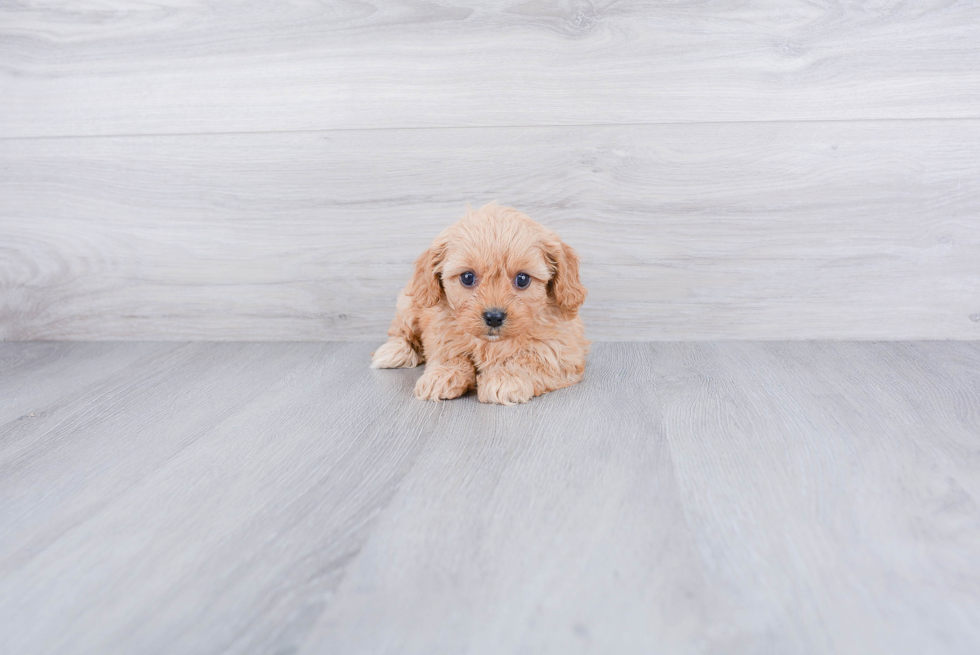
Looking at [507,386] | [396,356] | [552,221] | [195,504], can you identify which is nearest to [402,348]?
[396,356]

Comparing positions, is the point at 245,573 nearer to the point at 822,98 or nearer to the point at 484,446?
the point at 484,446

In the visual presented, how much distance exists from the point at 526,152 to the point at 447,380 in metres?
0.71

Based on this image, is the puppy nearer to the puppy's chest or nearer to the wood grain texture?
the puppy's chest

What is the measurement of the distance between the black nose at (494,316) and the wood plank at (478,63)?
2.30ft

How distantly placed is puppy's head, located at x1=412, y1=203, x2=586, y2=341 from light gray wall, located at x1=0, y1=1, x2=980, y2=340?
43cm

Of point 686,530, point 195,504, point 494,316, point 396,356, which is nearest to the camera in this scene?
point 686,530

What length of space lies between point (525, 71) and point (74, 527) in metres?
1.44

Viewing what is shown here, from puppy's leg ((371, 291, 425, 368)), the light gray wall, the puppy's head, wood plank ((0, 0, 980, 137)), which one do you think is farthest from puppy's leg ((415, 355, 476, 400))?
wood plank ((0, 0, 980, 137))

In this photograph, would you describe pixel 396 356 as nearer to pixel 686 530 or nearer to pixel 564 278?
pixel 564 278

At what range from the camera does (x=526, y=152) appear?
180 cm

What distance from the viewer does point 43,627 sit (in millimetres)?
Answer: 742

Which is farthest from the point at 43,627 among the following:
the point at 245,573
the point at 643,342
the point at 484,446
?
the point at 643,342

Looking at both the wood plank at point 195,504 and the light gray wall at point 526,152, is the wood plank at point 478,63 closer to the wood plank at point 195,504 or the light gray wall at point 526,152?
the light gray wall at point 526,152

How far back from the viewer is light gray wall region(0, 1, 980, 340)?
1737 mm
